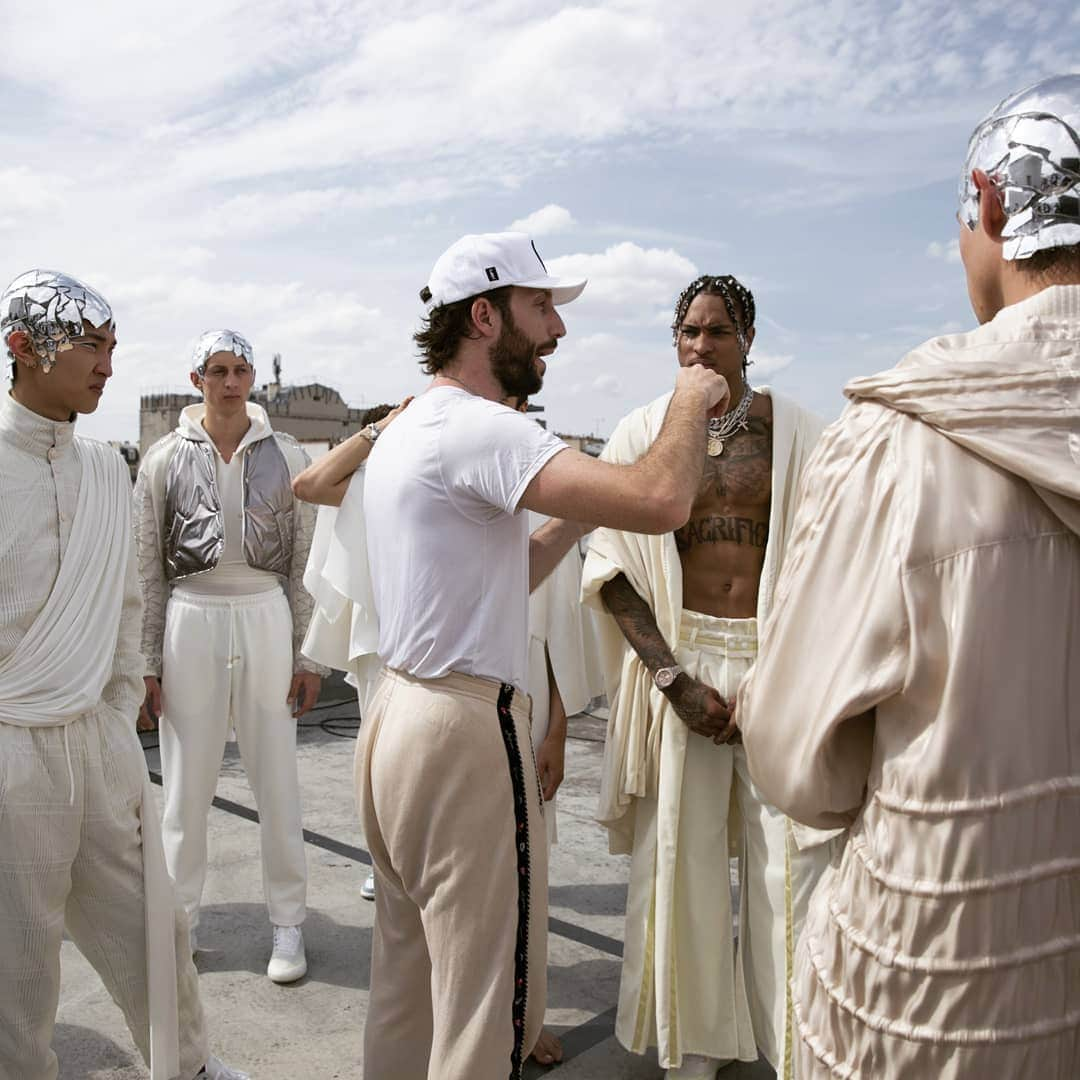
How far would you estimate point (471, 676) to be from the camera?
2232 millimetres

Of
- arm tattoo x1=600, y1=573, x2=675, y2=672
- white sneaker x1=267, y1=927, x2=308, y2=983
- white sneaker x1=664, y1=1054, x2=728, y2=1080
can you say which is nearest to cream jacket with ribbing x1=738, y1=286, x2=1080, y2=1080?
arm tattoo x1=600, y1=573, x2=675, y2=672

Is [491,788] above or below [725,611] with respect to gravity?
below

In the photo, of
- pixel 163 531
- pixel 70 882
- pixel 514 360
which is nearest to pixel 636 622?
pixel 514 360

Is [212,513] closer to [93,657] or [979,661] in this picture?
[93,657]

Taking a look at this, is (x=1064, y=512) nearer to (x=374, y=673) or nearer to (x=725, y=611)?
(x=725, y=611)

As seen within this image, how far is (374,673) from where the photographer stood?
Result: 426 cm

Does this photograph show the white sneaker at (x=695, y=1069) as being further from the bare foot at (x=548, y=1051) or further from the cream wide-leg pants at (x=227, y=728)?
the cream wide-leg pants at (x=227, y=728)

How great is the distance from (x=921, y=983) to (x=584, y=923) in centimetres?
323

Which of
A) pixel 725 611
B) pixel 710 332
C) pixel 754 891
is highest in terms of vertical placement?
pixel 710 332

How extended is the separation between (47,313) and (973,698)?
2442mm

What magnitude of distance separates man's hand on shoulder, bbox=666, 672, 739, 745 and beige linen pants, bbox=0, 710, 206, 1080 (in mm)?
1537

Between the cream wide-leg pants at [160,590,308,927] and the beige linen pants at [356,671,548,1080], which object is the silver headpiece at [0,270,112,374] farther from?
the cream wide-leg pants at [160,590,308,927]

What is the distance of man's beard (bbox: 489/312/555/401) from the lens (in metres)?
2.40

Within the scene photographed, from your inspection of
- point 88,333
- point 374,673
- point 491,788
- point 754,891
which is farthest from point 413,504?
point 374,673
